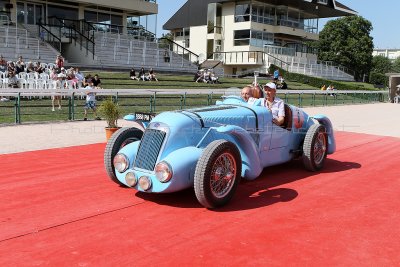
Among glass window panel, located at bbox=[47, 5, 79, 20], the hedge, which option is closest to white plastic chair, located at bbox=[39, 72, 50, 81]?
glass window panel, located at bbox=[47, 5, 79, 20]

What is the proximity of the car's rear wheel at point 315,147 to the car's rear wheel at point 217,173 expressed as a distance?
6.93 feet

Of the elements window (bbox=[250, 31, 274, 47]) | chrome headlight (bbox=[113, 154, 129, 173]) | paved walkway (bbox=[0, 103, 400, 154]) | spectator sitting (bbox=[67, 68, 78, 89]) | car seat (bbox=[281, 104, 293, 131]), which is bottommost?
paved walkway (bbox=[0, 103, 400, 154])

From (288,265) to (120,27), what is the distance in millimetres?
31134

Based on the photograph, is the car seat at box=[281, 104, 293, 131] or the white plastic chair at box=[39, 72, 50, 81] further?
the white plastic chair at box=[39, 72, 50, 81]

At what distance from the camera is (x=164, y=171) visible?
4949 millimetres

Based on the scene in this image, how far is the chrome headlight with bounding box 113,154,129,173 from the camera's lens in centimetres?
543

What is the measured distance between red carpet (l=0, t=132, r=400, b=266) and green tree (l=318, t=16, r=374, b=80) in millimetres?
64268

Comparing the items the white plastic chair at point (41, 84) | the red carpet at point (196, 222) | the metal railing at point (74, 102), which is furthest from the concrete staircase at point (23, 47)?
the red carpet at point (196, 222)

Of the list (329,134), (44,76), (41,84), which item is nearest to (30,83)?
(41,84)

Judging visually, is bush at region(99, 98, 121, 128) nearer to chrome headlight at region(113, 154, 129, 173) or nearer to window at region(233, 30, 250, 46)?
chrome headlight at region(113, 154, 129, 173)

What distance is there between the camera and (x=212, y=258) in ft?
12.5

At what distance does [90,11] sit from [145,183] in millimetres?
29460

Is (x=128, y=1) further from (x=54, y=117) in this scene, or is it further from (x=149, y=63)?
(x=54, y=117)

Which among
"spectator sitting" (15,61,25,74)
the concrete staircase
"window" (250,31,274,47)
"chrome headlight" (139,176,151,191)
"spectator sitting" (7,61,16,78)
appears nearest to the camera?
"chrome headlight" (139,176,151,191)
